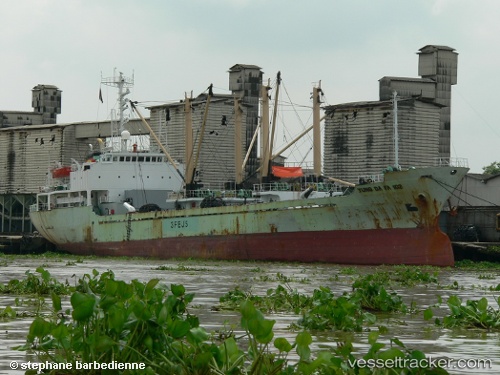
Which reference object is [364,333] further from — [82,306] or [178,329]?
[82,306]

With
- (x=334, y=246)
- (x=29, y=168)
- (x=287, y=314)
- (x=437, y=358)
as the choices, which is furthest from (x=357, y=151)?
(x=437, y=358)

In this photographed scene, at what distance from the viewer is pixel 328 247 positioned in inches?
1647

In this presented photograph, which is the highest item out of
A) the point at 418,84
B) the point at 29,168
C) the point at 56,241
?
the point at 418,84

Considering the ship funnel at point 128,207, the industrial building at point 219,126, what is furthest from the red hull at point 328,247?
the industrial building at point 219,126

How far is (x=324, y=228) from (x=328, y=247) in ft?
2.93

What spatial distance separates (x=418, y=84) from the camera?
6372cm

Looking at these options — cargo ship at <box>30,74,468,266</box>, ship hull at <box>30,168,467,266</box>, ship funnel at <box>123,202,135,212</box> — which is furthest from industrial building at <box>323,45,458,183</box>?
ship hull at <box>30,168,467,266</box>

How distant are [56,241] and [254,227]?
2072cm

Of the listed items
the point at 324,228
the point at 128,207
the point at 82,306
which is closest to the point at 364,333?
the point at 82,306

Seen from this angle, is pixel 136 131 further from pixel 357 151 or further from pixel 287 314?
pixel 287 314

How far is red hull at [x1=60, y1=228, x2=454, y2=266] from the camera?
39.2 m

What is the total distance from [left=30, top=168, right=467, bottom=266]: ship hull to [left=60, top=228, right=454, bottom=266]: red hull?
0.13 feet

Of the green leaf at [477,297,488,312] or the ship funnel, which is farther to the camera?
the ship funnel

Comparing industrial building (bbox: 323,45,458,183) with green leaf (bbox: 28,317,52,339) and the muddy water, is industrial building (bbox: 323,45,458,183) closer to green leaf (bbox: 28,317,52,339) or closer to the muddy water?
the muddy water
